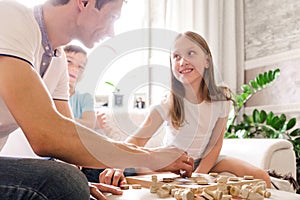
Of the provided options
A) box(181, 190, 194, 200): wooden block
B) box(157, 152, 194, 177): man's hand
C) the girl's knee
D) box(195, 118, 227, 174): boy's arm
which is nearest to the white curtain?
box(195, 118, 227, 174): boy's arm

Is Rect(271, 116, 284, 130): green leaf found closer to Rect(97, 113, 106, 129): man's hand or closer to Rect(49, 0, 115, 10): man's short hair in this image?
Rect(97, 113, 106, 129): man's hand

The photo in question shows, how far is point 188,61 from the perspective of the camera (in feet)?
6.11

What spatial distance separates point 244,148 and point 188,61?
0.49 meters

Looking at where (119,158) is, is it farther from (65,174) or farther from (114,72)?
(114,72)

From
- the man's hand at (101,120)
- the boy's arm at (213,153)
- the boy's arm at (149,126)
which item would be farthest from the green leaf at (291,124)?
the man's hand at (101,120)

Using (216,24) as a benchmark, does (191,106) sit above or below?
below

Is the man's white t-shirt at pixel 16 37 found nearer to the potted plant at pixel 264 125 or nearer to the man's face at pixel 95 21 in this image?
the man's face at pixel 95 21

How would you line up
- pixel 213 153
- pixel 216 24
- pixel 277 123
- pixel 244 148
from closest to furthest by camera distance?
pixel 213 153, pixel 244 148, pixel 277 123, pixel 216 24

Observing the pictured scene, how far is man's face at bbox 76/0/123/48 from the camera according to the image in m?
1.02

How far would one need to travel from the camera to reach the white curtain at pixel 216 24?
3102mm

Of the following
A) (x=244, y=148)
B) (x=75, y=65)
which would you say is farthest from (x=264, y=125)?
(x=75, y=65)

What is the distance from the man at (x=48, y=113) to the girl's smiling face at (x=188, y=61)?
0.78m

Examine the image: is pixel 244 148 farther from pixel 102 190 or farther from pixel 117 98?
pixel 102 190

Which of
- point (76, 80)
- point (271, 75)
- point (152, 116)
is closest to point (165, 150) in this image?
point (152, 116)
